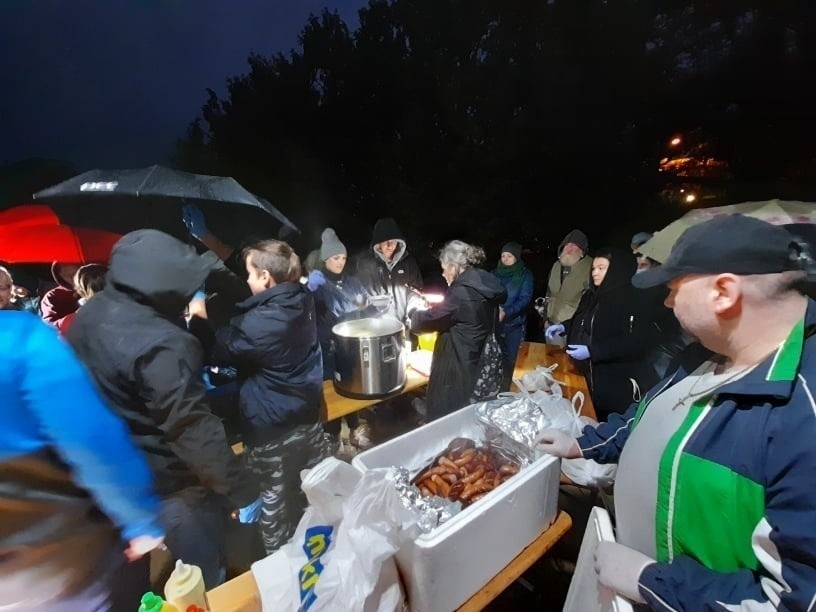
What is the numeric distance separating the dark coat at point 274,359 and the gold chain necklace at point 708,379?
1160 mm

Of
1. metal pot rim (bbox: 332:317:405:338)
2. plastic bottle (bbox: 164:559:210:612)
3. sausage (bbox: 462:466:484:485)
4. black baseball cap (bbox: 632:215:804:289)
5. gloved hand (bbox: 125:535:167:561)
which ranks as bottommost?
plastic bottle (bbox: 164:559:210:612)

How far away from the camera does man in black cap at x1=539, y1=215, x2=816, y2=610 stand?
19.9 inches

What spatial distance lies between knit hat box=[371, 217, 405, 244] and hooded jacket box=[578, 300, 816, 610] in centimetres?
176

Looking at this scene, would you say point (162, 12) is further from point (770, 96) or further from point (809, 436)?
point (770, 96)

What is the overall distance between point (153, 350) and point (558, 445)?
111 cm

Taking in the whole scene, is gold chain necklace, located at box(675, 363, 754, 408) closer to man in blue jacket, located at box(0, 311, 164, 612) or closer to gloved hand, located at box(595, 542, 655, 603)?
gloved hand, located at box(595, 542, 655, 603)

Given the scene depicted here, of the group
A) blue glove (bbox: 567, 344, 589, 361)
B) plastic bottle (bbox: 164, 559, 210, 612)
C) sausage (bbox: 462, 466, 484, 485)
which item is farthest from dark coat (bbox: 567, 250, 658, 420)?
plastic bottle (bbox: 164, 559, 210, 612)

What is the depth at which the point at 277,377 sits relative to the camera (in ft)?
4.26

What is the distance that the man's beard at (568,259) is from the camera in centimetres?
265

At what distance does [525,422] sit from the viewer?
1113mm

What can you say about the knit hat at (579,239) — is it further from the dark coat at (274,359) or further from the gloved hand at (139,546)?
the gloved hand at (139,546)

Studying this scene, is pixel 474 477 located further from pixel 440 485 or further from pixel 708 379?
pixel 708 379

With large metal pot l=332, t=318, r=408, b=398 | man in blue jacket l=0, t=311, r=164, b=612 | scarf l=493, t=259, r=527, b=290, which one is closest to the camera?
man in blue jacket l=0, t=311, r=164, b=612

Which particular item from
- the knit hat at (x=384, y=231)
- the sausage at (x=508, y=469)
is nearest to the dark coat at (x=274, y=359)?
the sausage at (x=508, y=469)
